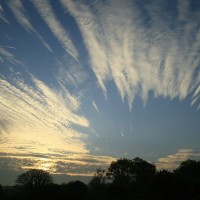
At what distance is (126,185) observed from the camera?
313 feet

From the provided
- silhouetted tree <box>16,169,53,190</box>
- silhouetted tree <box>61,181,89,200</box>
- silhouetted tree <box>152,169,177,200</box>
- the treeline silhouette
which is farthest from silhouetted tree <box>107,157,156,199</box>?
silhouetted tree <box>152,169,177,200</box>

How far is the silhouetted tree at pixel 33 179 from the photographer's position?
126 meters

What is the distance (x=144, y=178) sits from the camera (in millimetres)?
109500

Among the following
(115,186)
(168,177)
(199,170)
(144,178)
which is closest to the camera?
(168,177)

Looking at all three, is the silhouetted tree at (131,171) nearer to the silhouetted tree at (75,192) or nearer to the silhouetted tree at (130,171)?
the silhouetted tree at (130,171)

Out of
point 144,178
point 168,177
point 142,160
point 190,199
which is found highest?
point 142,160

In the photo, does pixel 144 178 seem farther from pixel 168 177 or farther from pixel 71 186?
pixel 168 177

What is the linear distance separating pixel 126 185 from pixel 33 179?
53.0 meters

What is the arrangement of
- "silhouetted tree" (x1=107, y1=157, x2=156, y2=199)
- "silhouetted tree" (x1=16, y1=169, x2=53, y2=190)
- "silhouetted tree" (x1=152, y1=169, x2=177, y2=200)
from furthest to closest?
"silhouetted tree" (x1=16, y1=169, x2=53, y2=190)
"silhouetted tree" (x1=107, y1=157, x2=156, y2=199)
"silhouetted tree" (x1=152, y1=169, x2=177, y2=200)

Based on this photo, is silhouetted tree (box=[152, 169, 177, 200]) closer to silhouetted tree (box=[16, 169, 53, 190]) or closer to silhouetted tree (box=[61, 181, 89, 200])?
silhouetted tree (box=[61, 181, 89, 200])

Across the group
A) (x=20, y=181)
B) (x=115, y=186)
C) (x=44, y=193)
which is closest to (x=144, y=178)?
(x=115, y=186)

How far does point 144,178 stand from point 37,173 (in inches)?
2099

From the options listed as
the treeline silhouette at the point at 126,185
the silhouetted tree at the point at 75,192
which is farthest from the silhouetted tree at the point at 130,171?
the silhouetted tree at the point at 75,192

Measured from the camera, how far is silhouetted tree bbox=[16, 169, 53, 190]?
125894 mm
